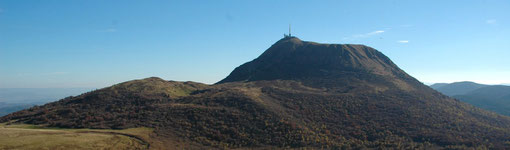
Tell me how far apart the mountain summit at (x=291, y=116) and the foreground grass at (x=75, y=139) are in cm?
387

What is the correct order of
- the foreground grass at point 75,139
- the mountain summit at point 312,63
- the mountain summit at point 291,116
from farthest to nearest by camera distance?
the mountain summit at point 312,63 → the mountain summit at point 291,116 → the foreground grass at point 75,139

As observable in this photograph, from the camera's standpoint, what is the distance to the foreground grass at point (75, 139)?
129 ft

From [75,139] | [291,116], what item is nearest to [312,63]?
[291,116]

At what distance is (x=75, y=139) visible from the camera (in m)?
43.0

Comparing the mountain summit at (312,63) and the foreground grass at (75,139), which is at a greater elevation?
the mountain summit at (312,63)

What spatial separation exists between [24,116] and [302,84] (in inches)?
3388

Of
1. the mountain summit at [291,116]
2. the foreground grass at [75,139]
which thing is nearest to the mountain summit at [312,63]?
the mountain summit at [291,116]

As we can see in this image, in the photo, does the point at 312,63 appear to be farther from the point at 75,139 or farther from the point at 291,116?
the point at 75,139

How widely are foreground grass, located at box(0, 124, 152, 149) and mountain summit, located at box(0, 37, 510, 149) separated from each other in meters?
3.87

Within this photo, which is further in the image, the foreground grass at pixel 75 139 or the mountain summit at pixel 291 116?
the mountain summit at pixel 291 116

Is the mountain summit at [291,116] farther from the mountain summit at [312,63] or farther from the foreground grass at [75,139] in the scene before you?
the mountain summit at [312,63]

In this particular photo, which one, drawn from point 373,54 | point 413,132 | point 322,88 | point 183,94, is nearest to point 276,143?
point 413,132

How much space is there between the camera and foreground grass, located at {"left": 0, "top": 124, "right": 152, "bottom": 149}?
3925 centimetres

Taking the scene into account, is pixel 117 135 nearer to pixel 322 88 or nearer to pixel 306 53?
pixel 322 88
